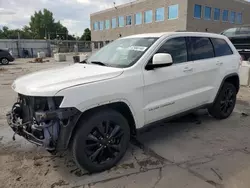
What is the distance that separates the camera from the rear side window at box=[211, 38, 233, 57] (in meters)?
4.32

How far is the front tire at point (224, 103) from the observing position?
4504 mm

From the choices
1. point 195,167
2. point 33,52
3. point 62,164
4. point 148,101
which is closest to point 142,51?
point 148,101

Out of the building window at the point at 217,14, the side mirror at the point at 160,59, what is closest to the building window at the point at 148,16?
the building window at the point at 217,14

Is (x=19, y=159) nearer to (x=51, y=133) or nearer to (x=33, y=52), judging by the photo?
(x=51, y=133)

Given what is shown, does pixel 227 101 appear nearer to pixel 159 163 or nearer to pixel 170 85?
pixel 170 85

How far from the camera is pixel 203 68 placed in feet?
12.8

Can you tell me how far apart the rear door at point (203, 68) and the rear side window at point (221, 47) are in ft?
0.42

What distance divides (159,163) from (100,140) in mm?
943

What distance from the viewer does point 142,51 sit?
321 cm

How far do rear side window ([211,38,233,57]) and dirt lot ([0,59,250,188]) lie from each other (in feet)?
4.86

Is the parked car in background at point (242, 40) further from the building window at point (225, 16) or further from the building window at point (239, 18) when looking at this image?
the building window at point (239, 18)

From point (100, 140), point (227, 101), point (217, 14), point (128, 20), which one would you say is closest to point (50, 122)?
point (100, 140)

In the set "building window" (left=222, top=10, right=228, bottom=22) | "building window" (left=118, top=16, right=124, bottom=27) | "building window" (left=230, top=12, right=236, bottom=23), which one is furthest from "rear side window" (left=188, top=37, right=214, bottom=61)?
"building window" (left=118, top=16, right=124, bottom=27)

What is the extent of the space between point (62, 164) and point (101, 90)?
131 cm
